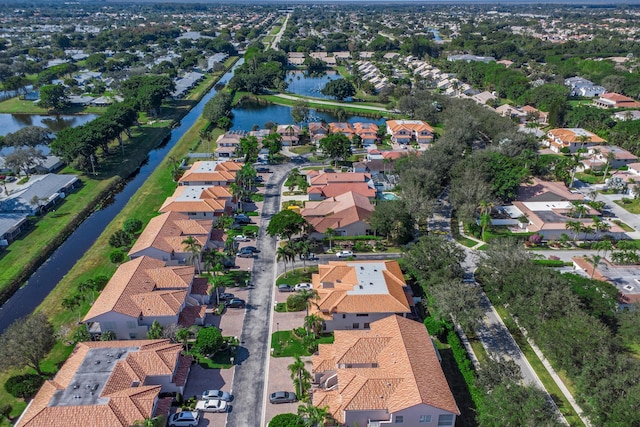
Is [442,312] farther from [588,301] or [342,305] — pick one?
[588,301]

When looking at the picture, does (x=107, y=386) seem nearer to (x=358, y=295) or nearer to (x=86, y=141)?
(x=358, y=295)

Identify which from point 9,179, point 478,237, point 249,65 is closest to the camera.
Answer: point 478,237

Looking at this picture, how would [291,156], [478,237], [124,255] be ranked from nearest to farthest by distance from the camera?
1. [124,255]
2. [478,237]
3. [291,156]

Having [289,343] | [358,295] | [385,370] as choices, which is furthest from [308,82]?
[385,370]

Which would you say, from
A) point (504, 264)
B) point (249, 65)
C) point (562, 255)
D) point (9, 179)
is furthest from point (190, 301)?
point (249, 65)

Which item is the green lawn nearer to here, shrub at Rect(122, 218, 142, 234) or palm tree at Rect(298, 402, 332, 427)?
palm tree at Rect(298, 402, 332, 427)

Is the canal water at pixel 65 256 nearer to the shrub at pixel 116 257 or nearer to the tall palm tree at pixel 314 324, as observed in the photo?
the shrub at pixel 116 257
